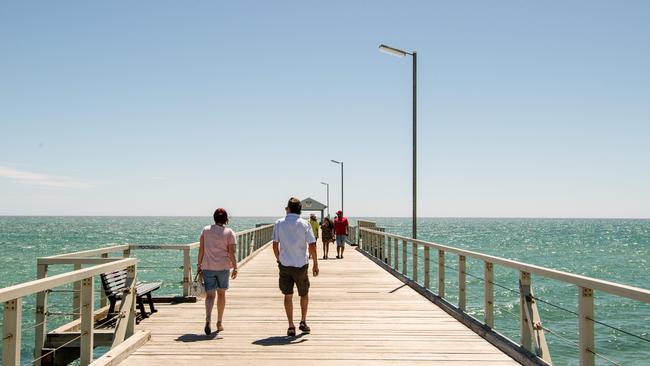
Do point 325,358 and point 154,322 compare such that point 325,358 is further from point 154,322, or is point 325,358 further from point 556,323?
point 556,323

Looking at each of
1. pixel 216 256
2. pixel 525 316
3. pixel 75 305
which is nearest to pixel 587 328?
pixel 525 316

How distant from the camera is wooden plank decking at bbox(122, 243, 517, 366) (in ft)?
19.5

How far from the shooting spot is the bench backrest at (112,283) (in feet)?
24.1

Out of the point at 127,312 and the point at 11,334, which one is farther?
the point at 127,312

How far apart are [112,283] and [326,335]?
286 centimetres

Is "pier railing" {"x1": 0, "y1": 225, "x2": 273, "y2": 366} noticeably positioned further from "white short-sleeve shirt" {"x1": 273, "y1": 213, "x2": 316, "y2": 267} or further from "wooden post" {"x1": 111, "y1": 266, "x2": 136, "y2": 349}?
"white short-sleeve shirt" {"x1": 273, "y1": 213, "x2": 316, "y2": 267}

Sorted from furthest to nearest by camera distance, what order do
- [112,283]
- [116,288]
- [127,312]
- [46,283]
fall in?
[116,288]
[112,283]
[127,312]
[46,283]

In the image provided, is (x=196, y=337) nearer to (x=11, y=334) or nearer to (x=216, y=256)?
(x=216, y=256)

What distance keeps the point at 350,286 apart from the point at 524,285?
6.85 m

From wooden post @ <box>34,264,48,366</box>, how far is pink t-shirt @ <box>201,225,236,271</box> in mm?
1802

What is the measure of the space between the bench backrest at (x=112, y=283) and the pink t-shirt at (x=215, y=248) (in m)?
1.19

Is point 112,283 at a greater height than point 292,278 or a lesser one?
lesser

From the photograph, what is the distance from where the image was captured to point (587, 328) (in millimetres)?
4582

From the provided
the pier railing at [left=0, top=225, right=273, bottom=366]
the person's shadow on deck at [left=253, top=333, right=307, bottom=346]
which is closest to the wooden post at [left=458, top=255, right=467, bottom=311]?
the person's shadow on deck at [left=253, top=333, right=307, bottom=346]
